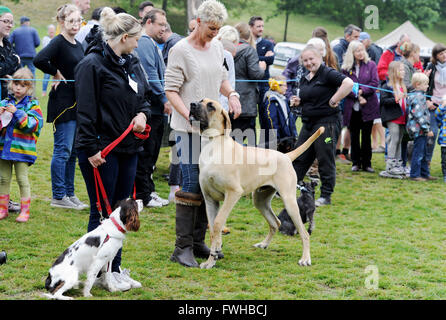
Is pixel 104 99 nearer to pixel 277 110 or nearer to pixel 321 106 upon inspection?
pixel 321 106

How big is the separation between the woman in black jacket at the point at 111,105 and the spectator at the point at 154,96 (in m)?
2.71

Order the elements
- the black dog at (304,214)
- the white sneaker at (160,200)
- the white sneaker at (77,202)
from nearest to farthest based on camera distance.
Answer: the black dog at (304,214), the white sneaker at (77,202), the white sneaker at (160,200)

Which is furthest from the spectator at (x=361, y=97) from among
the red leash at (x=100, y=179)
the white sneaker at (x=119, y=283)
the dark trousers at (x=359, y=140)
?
the white sneaker at (x=119, y=283)

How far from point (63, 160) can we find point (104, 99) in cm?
305

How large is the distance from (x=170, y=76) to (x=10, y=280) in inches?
87.6

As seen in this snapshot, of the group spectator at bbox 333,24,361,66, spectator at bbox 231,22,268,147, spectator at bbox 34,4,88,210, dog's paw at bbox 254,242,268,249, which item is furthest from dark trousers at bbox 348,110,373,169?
spectator at bbox 34,4,88,210

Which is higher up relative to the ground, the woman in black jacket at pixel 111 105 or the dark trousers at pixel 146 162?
the woman in black jacket at pixel 111 105

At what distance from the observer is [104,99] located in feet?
14.3

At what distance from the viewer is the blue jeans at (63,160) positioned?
7070 millimetres

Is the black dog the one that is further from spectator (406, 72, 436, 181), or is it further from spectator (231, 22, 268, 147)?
spectator (406, 72, 436, 181)

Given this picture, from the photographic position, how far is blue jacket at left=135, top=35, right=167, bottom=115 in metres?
7.26

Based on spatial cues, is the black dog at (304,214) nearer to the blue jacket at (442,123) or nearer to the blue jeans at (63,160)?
the blue jeans at (63,160)

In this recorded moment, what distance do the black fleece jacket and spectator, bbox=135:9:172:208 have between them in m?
2.77

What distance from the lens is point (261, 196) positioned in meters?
6.07
